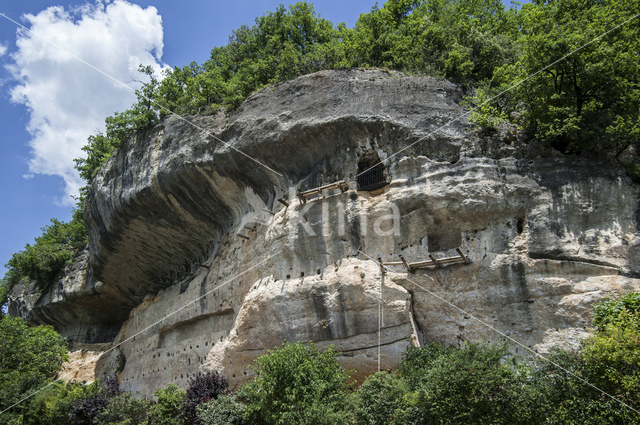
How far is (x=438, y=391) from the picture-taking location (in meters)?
9.39

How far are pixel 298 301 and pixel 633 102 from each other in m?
8.91

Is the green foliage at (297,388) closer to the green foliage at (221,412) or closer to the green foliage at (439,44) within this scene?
the green foliage at (221,412)

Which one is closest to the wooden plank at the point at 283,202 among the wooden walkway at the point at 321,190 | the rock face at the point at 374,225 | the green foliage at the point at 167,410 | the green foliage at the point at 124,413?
the rock face at the point at 374,225

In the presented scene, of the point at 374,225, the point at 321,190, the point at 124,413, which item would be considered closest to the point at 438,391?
the point at 374,225

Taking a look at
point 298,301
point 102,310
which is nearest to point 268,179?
point 298,301

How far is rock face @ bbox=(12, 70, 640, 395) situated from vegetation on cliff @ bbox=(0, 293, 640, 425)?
0.84 meters

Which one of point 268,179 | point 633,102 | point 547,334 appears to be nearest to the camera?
point 547,334

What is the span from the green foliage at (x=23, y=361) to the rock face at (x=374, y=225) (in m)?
3.82

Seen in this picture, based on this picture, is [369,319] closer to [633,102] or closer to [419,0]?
[633,102]

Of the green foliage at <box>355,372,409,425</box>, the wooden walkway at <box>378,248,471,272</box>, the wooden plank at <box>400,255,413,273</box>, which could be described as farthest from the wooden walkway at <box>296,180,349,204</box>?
the green foliage at <box>355,372,409,425</box>

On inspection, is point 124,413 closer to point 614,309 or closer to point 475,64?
point 614,309

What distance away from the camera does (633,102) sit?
1208 centimetres

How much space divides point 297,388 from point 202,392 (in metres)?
3.28

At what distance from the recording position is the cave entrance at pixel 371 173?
13.6 metres
